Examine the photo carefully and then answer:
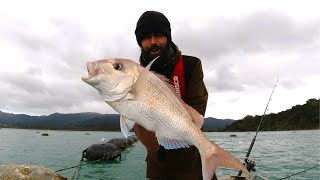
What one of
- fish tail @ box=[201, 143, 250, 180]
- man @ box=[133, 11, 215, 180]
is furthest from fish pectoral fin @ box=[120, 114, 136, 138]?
man @ box=[133, 11, 215, 180]

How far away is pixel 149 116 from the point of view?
10.8 feet

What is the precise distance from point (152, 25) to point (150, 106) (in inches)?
64.7

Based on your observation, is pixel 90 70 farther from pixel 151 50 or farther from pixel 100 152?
pixel 100 152

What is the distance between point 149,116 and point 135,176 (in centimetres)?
2119

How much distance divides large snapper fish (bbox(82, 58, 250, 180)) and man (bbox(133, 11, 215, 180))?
2.84ft

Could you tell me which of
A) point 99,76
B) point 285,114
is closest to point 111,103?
point 99,76

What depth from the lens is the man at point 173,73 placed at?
4.53 meters

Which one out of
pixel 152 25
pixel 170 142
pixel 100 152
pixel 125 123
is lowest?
pixel 100 152

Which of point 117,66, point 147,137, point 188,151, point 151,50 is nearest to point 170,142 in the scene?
point 147,137

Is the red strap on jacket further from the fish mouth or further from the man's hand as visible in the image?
the fish mouth

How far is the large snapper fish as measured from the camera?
10.2ft

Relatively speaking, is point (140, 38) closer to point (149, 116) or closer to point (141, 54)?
point (141, 54)

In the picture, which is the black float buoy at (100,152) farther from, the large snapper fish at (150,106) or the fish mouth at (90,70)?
the fish mouth at (90,70)

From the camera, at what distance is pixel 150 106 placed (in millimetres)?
3273
